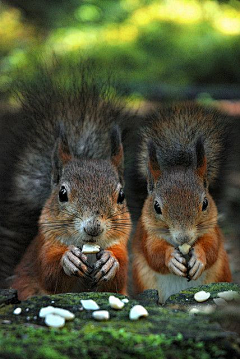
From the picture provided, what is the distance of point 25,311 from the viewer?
2.24 meters

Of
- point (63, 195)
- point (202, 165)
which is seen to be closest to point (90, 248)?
point (63, 195)

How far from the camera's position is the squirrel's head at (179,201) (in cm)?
288

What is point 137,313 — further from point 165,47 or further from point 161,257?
point 165,47

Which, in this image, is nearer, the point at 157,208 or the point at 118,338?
the point at 118,338

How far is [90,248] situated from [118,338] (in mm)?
788

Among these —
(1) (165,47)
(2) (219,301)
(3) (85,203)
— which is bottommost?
(2) (219,301)

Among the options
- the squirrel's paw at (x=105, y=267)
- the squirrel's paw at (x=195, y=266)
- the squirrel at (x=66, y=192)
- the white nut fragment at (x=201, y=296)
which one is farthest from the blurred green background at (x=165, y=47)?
the white nut fragment at (x=201, y=296)

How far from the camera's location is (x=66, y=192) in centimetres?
291

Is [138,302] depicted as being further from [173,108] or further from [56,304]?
[173,108]

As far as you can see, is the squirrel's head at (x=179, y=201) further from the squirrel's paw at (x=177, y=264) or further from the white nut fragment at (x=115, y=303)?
the white nut fragment at (x=115, y=303)

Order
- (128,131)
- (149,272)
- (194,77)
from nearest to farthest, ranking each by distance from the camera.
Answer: (149,272) < (128,131) < (194,77)

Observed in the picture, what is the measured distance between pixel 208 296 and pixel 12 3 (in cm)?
964

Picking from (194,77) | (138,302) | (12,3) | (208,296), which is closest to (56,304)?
(138,302)

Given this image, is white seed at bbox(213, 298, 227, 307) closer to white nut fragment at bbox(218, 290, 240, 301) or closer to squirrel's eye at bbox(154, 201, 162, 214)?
white nut fragment at bbox(218, 290, 240, 301)
